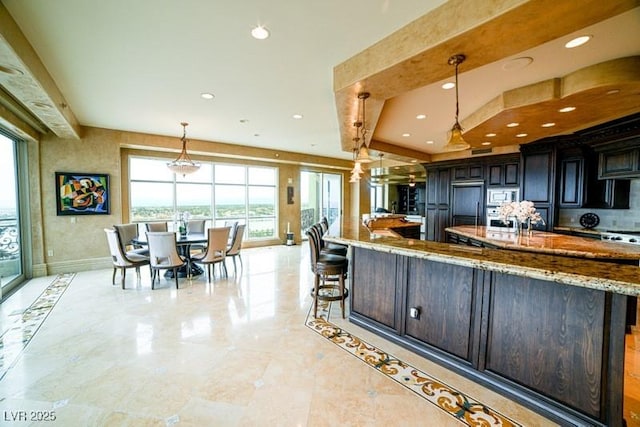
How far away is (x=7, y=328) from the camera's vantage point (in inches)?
116

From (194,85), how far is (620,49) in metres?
4.56

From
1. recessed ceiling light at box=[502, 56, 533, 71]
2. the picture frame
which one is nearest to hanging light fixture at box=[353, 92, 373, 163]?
recessed ceiling light at box=[502, 56, 533, 71]

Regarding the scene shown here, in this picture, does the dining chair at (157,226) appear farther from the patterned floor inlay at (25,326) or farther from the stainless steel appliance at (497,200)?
the stainless steel appliance at (497,200)

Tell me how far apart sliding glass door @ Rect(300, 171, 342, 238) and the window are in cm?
121

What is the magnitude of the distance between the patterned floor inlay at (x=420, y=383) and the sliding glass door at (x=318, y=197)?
6651 mm

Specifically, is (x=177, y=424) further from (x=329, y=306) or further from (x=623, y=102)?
(x=623, y=102)

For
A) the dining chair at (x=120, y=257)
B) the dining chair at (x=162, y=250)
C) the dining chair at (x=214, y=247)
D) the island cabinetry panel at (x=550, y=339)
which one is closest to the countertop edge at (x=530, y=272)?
the island cabinetry panel at (x=550, y=339)

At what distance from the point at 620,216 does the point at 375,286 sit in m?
5.03

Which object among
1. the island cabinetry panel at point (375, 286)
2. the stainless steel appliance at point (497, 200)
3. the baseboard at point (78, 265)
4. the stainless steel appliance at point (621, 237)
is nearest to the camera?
the island cabinetry panel at point (375, 286)

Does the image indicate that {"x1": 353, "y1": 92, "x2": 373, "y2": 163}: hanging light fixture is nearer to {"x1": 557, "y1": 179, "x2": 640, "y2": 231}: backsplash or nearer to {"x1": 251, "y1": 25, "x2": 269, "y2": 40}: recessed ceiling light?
{"x1": 251, "y1": 25, "x2": 269, "y2": 40}: recessed ceiling light

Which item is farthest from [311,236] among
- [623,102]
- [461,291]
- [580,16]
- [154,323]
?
[623,102]

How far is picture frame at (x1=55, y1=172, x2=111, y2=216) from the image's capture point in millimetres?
5188

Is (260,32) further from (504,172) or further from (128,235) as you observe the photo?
(504,172)

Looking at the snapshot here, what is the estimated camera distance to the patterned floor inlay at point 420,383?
1.75 meters
